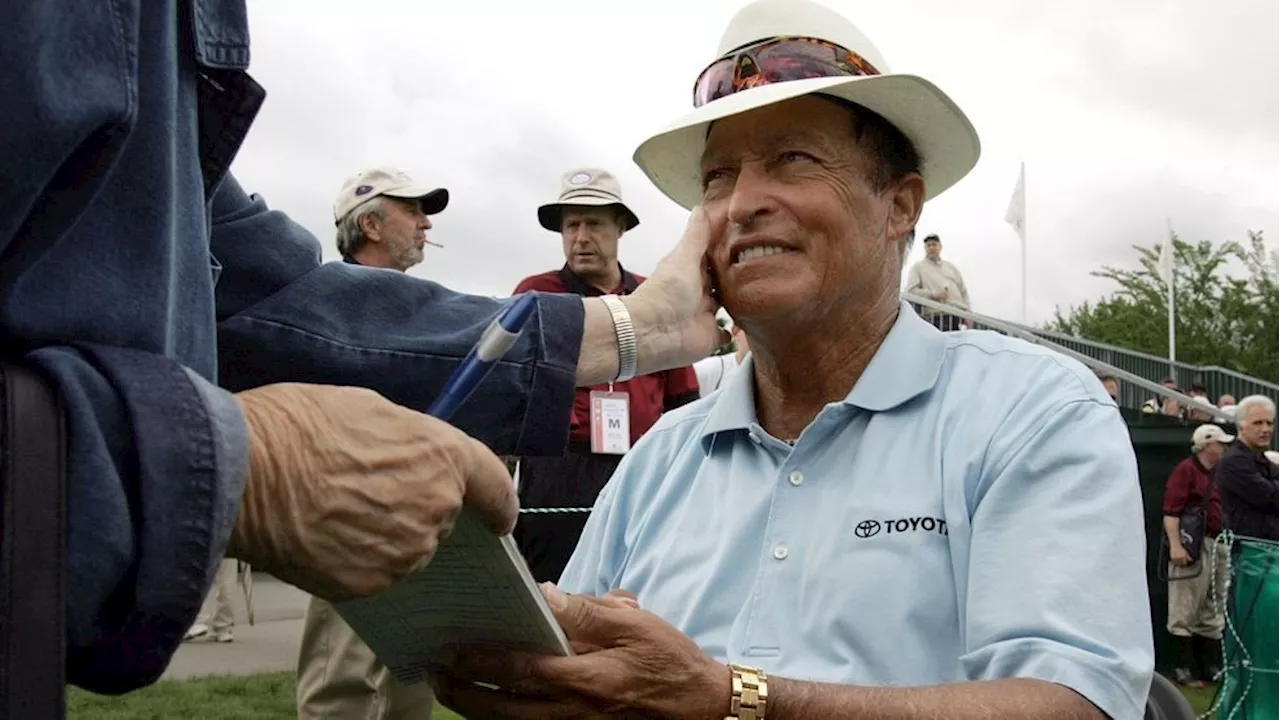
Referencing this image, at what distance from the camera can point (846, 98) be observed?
8.34 ft

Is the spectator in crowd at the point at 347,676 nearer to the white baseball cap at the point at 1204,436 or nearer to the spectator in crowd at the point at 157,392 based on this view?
the spectator in crowd at the point at 157,392

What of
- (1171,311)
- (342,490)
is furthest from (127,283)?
(1171,311)

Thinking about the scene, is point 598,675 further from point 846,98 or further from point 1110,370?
point 1110,370

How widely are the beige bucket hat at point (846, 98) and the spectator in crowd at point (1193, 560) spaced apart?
743 centimetres

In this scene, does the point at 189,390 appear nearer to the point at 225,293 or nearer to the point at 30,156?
the point at 30,156

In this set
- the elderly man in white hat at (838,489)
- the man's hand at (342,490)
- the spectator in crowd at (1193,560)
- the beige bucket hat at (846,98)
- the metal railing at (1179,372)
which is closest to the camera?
the man's hand at (342,490)

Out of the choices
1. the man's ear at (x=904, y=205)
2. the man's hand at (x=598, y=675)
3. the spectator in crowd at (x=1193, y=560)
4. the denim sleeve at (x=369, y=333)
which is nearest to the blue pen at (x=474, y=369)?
the denim sleeve at (x=369, y=333)

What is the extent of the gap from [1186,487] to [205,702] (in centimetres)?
714

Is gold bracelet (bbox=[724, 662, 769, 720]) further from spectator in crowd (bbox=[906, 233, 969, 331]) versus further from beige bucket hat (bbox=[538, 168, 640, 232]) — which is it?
spectator in crowd (bbox=[906, 233, 969, 331])

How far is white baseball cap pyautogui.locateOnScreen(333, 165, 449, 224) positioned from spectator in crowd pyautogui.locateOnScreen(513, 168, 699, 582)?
21.5 inches

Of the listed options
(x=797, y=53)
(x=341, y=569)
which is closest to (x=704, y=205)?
(x=797, y=53)

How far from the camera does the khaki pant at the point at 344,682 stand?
4.22 m

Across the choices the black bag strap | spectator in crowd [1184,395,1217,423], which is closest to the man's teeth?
the black bag strap

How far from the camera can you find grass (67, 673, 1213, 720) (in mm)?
6188
